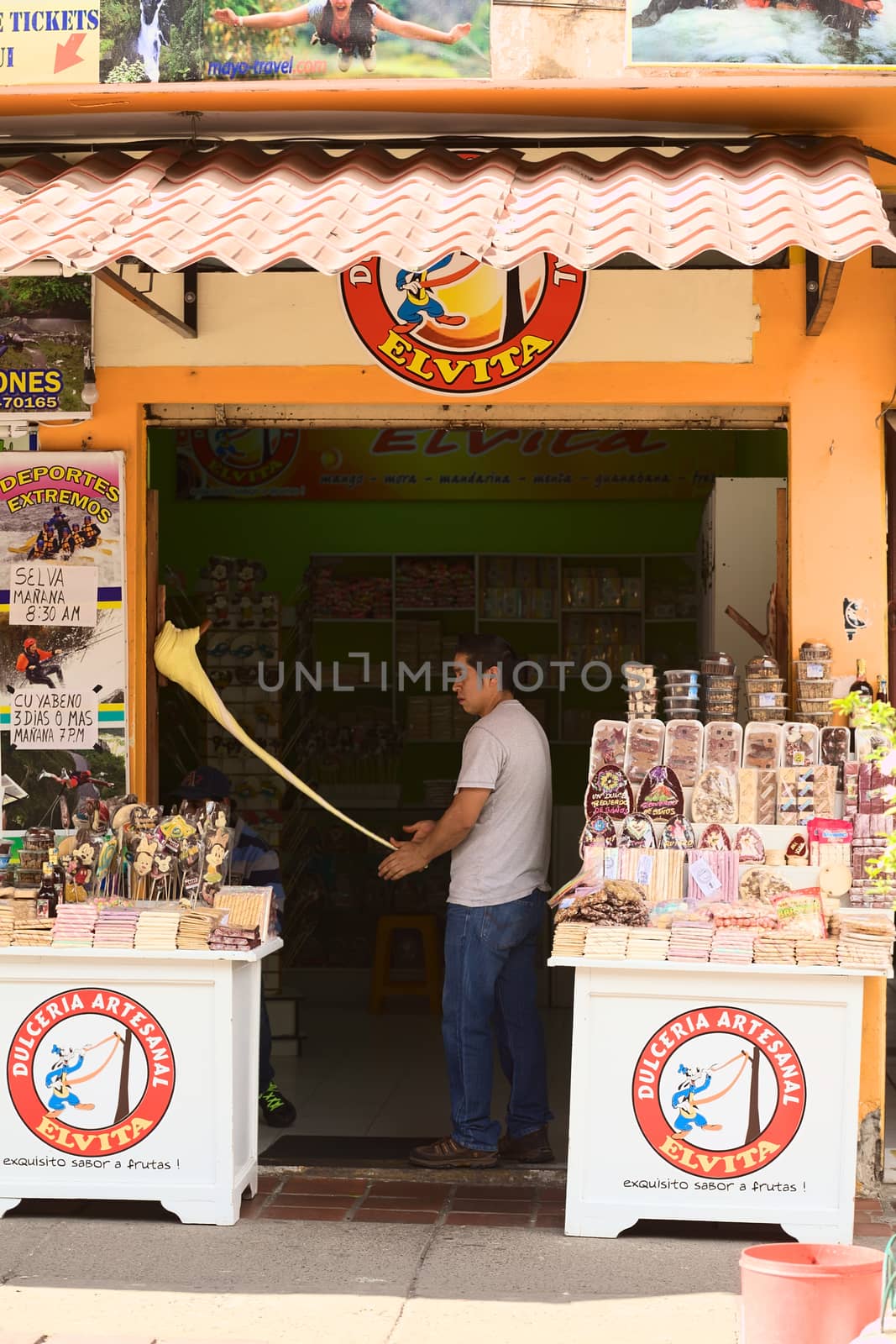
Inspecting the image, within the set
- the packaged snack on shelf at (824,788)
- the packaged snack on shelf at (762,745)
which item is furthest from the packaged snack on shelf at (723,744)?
the packaged snack on shelf at (824,788)

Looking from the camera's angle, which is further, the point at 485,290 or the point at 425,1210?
the point at 485,290

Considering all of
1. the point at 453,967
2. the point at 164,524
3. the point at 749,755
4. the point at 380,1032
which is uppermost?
the point at 164,524

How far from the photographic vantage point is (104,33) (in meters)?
5.80

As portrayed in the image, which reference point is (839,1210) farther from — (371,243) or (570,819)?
(570,819)

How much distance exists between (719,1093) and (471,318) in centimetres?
306

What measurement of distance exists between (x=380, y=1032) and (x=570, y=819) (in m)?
1.66

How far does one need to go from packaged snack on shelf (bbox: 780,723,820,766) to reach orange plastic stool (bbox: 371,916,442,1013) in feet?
12.8

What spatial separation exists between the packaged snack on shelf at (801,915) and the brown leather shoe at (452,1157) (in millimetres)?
1569

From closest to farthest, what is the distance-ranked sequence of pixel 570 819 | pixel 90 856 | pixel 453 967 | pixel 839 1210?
pixel 839 1210, pixel 90 856, pixel 453 967, pixel 570 819

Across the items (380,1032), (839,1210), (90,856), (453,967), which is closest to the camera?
(839,1210)

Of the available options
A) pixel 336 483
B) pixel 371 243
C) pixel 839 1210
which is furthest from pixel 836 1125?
pixel 336 483

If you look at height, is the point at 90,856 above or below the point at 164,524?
below

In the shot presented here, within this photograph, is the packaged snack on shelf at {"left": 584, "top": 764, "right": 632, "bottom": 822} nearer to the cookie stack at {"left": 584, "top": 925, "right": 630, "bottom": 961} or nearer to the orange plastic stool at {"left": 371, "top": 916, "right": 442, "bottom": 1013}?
the cookie stack at {"left": 584, "top": 925, "right": 630, "bottom": 961}

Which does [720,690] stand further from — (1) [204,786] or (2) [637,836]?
(1) [204,786]
